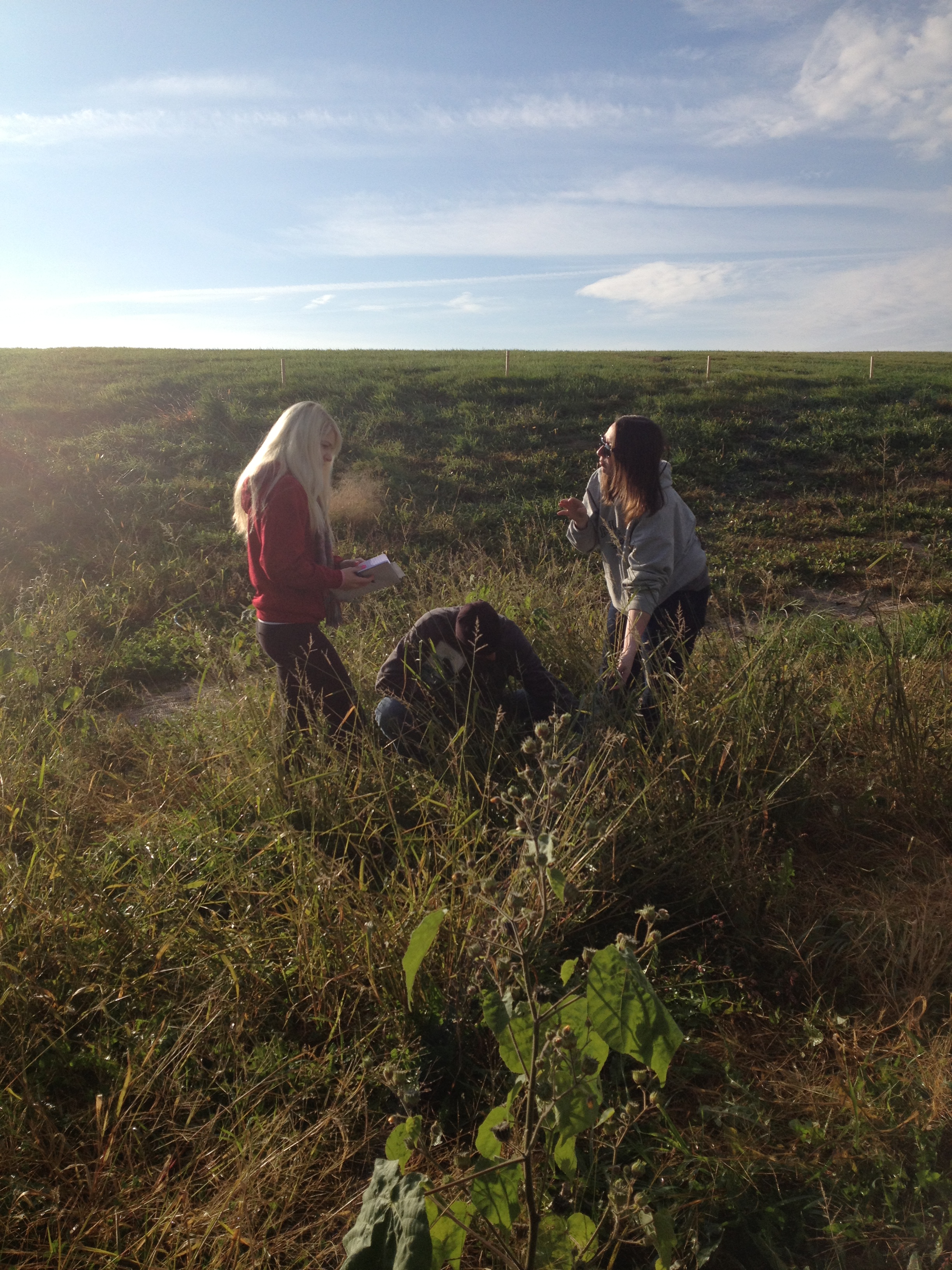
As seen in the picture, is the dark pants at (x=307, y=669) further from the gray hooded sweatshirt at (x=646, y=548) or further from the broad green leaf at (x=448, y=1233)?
the broad green leaf at (x=448, y=1233)

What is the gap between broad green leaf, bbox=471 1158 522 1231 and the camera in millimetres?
1319

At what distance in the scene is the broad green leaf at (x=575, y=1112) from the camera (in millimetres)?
1337

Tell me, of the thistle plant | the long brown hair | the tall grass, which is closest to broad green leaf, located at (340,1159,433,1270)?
the thistle plant

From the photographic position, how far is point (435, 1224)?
1268 millimetres

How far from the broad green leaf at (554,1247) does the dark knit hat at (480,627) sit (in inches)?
89.8

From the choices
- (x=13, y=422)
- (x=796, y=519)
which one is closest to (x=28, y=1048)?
(x=796, y=519)

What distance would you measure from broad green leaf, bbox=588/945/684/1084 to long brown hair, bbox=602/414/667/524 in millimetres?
2759

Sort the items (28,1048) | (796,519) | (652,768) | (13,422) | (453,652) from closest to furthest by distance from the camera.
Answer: (28,1048), (652,768), (453,652), (796,519), (13,422)

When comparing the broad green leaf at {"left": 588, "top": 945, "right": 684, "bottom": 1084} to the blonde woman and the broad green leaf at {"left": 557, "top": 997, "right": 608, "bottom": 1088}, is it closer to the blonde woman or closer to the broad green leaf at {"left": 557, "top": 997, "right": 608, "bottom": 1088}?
the broad green leaf at {"left": 557, "top": 997, "right": 608, "bottom": 1088}

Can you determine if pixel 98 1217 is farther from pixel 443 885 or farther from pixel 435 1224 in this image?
pixel 443 885

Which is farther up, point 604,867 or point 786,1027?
point 604,867

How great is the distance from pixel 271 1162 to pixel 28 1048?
29.4 inches

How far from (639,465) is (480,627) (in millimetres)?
1037

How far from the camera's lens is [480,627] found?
3594mm
